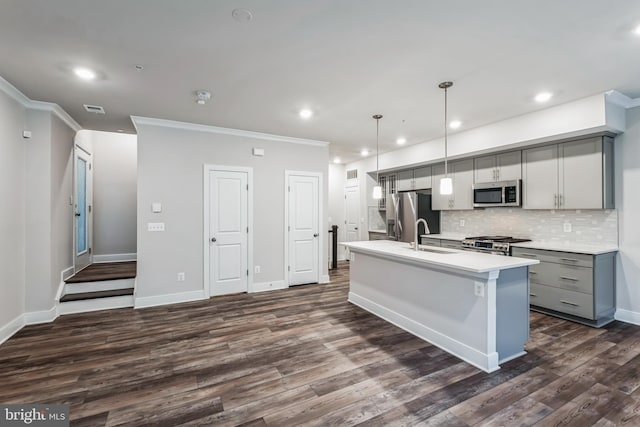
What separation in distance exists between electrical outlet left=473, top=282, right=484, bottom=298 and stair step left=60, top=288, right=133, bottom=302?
4.51m

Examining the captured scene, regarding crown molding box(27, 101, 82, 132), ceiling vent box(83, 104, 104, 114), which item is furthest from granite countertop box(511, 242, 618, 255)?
crown molding box(27, 101, 82, 132)

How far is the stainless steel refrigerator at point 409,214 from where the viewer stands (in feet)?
19.3

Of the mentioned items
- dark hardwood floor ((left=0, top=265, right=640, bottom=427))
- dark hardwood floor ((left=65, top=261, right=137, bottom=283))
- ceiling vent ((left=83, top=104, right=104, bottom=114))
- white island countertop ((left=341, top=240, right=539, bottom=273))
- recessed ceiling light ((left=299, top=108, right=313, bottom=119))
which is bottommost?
dark hardwood floor ((left=0, top=265, right=640, bottom=427))

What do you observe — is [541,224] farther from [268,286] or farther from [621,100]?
[268,286]

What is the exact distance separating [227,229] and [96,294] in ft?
6.57

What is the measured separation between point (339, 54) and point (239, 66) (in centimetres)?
95

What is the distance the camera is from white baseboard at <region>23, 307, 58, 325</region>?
3.69 m

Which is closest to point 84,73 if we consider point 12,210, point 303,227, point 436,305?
point 12,210

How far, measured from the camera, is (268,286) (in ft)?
17.2

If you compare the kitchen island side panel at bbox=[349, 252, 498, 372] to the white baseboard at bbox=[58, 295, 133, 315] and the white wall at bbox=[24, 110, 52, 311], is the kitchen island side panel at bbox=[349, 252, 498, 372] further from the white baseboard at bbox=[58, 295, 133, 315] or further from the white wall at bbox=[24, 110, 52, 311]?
the white wall at bbox=[24, 110, 52, 311]

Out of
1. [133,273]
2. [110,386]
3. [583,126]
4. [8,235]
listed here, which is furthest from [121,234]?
[583,126]

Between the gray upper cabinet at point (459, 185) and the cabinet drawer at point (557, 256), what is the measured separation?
4.04 feet

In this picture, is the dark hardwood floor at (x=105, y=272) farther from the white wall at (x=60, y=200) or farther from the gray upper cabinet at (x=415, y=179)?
the gray upper cabinet at (x=415, y=179)

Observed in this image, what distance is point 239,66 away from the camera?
2.80 metres
